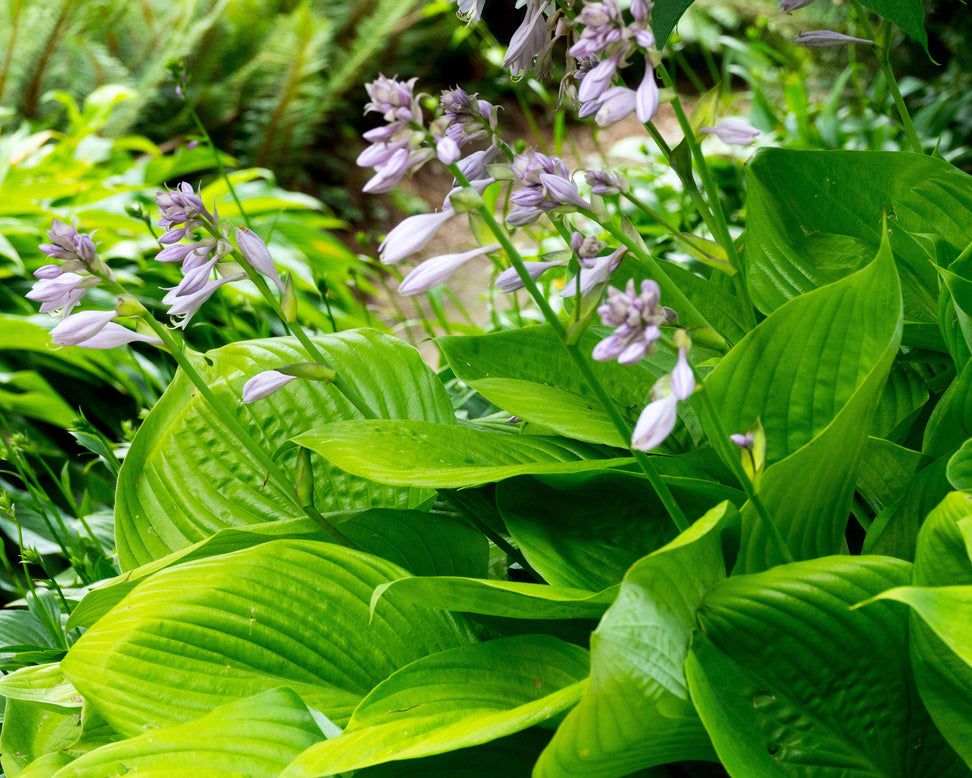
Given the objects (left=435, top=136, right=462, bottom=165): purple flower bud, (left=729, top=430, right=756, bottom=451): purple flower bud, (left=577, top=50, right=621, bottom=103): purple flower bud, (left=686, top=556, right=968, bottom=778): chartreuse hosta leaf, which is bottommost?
(left=686, top=556, right=968, bottom=778): chartreuse hosta leaf

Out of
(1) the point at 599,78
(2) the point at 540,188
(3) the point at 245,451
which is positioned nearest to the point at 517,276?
(2) the point at 540,188

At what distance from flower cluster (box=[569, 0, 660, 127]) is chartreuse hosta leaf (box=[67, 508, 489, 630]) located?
1.60 ft

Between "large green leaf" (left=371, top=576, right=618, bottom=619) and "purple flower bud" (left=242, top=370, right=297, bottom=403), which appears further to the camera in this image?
"purple flower bud" (left=242, top=370, right=297, bottom=403)

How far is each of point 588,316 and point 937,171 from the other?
2.15ft

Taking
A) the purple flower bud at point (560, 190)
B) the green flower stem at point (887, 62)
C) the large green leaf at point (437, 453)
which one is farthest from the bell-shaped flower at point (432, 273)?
the green flower stem at point (887, 62)

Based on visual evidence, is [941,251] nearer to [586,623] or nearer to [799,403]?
[799,403]

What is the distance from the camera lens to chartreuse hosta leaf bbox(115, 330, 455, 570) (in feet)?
3.57

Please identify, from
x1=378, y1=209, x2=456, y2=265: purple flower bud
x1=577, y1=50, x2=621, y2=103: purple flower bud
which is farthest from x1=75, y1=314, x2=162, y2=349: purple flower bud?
x1=577, y1=50, x2=621, y2=103: purple flower bud

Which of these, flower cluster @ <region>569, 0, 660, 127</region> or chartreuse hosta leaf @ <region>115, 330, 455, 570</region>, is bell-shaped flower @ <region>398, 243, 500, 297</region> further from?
chartreuse hosta leaf @ <region>115, 330, 455, 570</region>

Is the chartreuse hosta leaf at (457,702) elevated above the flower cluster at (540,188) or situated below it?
below

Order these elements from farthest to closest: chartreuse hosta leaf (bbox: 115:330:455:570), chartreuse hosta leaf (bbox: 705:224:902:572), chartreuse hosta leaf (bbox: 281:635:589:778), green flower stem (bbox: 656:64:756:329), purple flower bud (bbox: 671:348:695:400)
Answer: chartreuse hosta leaf (bbox: 115:330:455:570) < green flower stem (bbox: 656:64:756:329) < chartreuse hosta leaf (bbox: 705:224:902:572) < chartreuse hosta leaf (bbox: 281:635:589:778) < purple flower bud (bbox: 671:348:695:400)

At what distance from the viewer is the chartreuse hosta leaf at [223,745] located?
722 millimetres

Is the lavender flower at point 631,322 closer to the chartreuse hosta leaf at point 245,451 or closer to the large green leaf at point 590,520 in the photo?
the large green leaf at point 590,520

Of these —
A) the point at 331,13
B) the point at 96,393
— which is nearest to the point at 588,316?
the point at 96,393
